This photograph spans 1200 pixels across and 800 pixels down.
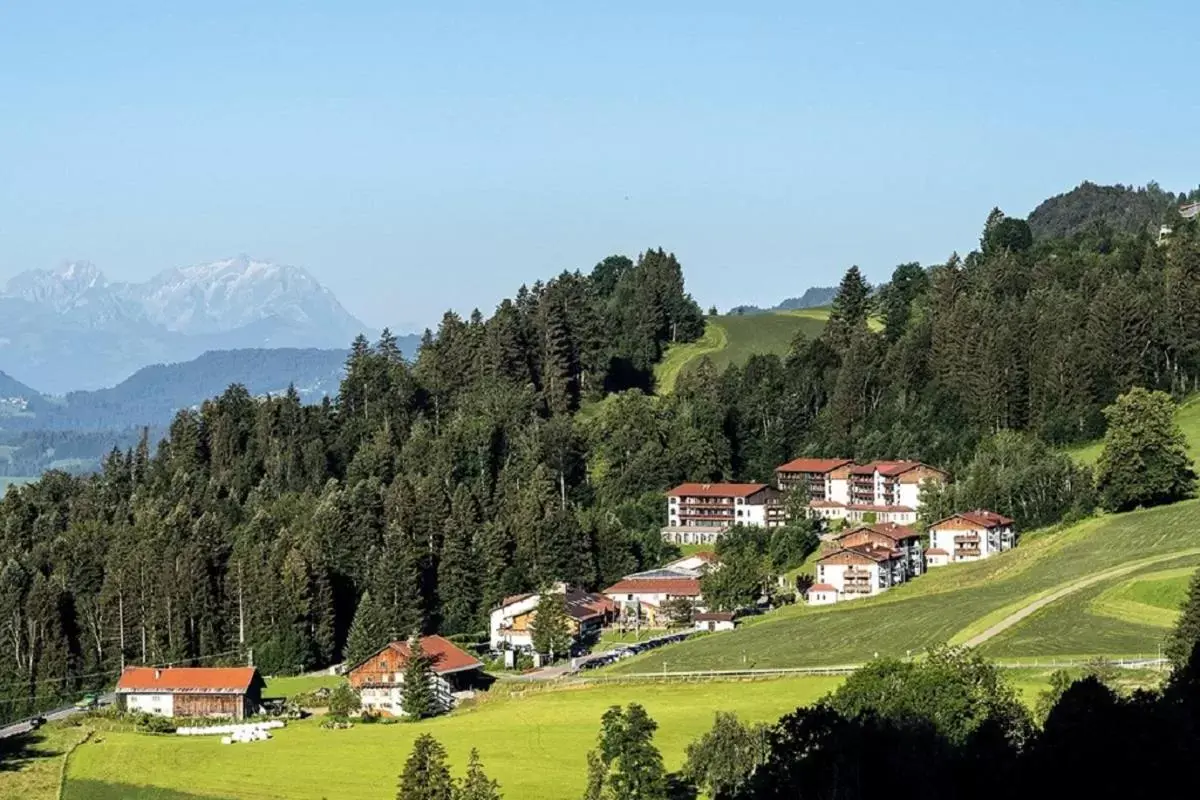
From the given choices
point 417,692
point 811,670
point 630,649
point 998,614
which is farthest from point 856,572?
point 417,692

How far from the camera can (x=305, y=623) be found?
293ft

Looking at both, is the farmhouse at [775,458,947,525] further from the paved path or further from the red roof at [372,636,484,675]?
the red roof at [372,636,484,675]

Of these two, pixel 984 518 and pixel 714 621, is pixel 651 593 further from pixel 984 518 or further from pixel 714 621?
pixel 984 518

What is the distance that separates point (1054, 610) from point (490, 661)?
27.6 m

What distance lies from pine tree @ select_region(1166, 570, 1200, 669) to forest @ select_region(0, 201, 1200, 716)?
122 feet

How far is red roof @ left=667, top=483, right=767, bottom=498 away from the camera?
347ft

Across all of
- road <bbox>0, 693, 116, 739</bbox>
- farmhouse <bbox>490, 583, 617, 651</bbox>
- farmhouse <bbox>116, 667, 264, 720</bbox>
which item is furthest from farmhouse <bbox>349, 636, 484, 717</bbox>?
road <bbox>0, 693, 116, 739</bbox>

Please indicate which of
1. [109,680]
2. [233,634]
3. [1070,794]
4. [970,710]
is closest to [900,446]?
[233,634]

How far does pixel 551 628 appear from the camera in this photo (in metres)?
82.9

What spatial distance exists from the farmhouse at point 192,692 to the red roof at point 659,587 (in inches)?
911

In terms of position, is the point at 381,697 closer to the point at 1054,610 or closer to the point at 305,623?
the point at 305,623

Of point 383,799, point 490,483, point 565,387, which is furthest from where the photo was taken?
point 565,387

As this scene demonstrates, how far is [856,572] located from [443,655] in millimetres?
22753

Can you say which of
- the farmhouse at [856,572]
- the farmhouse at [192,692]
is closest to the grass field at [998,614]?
the farmhouse at [856,572]
